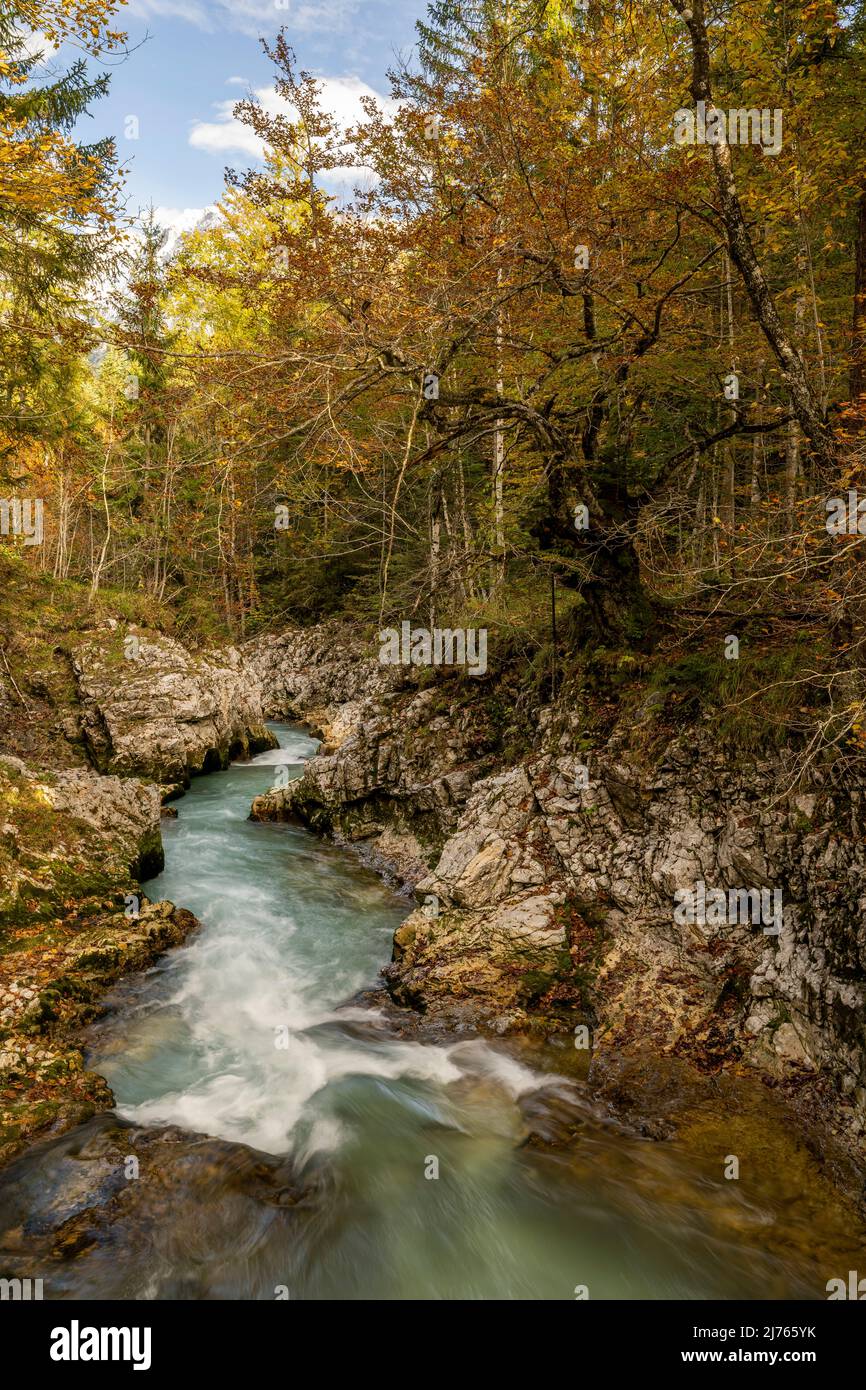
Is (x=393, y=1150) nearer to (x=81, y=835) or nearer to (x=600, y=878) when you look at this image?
(x=600, y=878)

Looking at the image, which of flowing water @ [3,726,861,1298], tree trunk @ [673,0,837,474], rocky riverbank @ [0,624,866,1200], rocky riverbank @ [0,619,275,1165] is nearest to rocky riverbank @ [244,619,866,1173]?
rocky riverbank @ [0,624,866,1200]

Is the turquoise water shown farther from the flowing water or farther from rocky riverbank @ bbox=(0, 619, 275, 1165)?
rocky riverbank @ bbox=(0, 619, 275, 1165)

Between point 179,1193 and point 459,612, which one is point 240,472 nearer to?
point 179,1193

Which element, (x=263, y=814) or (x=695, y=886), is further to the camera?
(x=263, y=814)

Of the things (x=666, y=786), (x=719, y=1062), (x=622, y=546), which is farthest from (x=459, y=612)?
(x=719, y=1062)

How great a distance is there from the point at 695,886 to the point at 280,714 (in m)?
20.3

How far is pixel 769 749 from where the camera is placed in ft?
21.4

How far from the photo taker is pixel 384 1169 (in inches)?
216

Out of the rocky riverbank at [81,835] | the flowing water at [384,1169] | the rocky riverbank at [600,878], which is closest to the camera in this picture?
the flowing water at [384,1169]

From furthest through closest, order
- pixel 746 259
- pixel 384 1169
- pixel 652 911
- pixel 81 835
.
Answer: pixel 81 835 < pixel 652 911 < pixel 746 259 < pixel 384 1169

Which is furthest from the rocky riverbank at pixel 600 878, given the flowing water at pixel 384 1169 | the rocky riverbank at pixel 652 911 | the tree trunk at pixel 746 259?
the tree trunk at pixel 746 259

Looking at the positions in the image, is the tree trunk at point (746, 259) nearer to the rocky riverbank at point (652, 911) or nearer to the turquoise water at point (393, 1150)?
the rocky riverbank at point (652, 911)

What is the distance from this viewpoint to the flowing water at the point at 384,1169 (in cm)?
448

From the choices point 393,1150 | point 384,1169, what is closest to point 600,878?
point 393,1150
